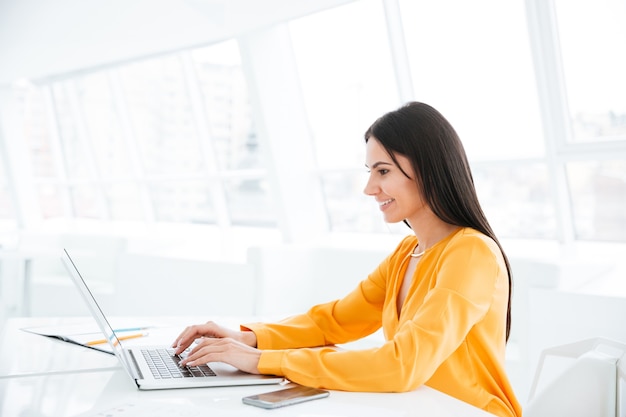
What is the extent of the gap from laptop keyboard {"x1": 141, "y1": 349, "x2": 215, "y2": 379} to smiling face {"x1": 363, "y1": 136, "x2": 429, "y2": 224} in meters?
0.63

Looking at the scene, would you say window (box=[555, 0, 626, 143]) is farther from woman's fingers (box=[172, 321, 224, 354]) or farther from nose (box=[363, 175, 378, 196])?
Answer: woman's fingers (box=[172, 321, 224, 354])

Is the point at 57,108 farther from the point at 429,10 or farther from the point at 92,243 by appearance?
the point at 429,10

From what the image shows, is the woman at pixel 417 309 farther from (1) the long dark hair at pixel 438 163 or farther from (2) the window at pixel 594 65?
(2) the window at pixel 594 65

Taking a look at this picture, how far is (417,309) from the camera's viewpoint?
1.68 meters

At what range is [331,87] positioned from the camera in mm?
5844

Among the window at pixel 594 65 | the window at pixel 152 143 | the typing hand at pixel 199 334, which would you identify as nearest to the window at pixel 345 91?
the window at pixel 152 143

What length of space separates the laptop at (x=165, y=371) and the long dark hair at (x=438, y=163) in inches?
24.2

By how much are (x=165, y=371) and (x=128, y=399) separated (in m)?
0.19

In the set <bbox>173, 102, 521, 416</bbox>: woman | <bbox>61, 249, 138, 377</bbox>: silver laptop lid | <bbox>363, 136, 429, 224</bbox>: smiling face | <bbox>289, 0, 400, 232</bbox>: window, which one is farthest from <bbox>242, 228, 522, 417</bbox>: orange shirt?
<bbox>289, 0, 400, 232</bbox>: window

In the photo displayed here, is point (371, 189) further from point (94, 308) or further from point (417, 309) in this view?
point (94, 308)

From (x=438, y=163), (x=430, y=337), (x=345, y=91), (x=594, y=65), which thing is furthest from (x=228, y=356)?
(x=345, y=91)

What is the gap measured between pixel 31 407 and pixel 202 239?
17.2 ft

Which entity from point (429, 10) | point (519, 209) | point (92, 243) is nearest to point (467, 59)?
point (429, 10)

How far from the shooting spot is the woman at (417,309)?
146 centimetres
